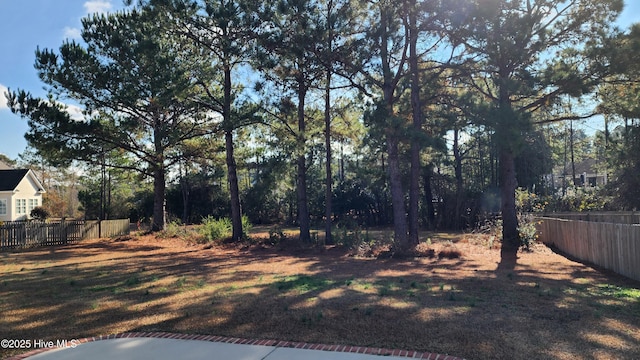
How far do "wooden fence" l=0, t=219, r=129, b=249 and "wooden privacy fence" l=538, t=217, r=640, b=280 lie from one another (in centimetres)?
2107

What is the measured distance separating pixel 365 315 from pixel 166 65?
13486 millimetres

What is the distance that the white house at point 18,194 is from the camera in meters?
32.1

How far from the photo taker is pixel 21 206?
33719 mm

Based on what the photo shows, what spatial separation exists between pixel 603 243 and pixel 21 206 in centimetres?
3801

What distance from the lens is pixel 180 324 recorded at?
5.93 meters

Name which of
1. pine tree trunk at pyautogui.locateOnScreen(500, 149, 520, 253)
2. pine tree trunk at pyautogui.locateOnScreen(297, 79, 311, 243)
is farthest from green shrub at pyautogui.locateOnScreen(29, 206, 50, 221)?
pine tree trunk at pyautogui.locateOnScreen(500, 149, 520, 253)

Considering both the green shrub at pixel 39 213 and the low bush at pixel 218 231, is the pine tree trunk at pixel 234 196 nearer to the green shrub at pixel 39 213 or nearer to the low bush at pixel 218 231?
the low bush at pixel 218 231

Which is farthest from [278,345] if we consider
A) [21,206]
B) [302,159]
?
[21,206]

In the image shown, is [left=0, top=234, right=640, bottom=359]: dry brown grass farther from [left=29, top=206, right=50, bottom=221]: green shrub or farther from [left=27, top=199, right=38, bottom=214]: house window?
[left=27, top=199, right=38, bottom=214]: house window

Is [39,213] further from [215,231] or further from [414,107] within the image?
[414,107]

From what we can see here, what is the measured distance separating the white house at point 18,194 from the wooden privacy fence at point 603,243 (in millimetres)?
35436

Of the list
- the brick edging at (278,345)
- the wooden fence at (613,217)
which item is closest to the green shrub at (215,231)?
the brick edging at (278,345)

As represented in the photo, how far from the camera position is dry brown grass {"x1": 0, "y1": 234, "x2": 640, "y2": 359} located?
513 centimetres

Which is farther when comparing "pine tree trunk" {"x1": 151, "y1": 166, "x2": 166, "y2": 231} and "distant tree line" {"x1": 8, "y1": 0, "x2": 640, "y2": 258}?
"pine tree trunk" {"x1": 151, "y1": 166, "x2": 166, "y2": 231}
